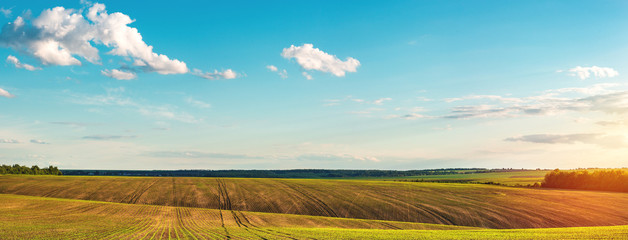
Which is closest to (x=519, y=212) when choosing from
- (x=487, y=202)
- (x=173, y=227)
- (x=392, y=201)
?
(x=487, y=202)

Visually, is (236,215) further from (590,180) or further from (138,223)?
(590,180)

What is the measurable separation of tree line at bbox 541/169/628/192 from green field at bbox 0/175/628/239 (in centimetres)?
1755

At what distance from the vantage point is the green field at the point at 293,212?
29125 mm

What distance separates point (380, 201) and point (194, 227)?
1167 inches

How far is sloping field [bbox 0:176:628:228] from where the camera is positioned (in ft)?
154

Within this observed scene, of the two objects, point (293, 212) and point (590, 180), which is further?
point (590, 180)

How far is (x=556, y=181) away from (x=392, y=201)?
192ft

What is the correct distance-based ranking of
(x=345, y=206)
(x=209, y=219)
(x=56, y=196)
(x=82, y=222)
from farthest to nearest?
(x=56, y=196) → (x=345, y=206) → (x=209, y=219) → (x=82, y=222)

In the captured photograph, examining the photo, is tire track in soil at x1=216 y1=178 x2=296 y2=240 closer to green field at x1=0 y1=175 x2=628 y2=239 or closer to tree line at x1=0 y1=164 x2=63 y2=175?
green field at x1=0 y1=175 x2=628 y2=239

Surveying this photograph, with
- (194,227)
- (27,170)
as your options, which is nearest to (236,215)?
(194,227)

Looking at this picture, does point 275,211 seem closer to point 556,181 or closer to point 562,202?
point 562,202

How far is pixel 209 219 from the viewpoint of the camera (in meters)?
40.9

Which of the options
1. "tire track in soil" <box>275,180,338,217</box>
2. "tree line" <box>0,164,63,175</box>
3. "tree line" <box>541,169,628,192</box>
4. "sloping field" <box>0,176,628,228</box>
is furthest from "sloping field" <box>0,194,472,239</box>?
"tree line" <box>0,164,63,175</box>

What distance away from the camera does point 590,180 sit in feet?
279
